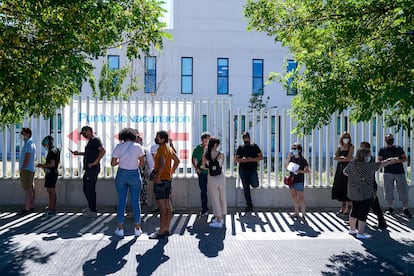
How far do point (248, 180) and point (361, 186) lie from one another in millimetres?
2934

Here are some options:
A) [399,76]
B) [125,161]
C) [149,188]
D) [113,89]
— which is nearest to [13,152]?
[149,188]

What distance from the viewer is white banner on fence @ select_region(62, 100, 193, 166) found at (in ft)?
33.7

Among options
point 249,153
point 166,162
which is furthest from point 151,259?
point 249,153

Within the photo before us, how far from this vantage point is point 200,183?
9359 mm

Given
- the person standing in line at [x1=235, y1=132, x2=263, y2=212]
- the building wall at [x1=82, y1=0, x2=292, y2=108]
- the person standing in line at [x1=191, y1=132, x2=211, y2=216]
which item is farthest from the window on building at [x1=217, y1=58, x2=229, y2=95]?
the person standing in line at [x1=191, y1=132, x2=211, y2=216]

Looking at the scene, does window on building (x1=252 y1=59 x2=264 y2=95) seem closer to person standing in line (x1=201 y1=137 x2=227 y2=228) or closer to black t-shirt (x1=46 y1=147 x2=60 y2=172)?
black t-shirt (x1=46 y1=147 x2=60 y2=172)

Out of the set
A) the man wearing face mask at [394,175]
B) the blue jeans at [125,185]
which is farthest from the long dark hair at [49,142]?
the man wearing face mask at [394,175]

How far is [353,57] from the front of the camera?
7.61 metres

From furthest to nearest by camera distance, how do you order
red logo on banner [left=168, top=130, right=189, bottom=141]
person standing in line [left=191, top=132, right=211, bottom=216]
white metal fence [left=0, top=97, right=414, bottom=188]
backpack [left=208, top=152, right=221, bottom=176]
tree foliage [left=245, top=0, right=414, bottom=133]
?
1. red logo on banner [left=168, top=130, right=189, bottom=141]
2. white metal fence [left=0, top=97, right=414, bottom=188]
3. person standing in line [left=191, top=132, right=211, bottom=216]
4. backpack [left=208, top=152, right=221, bottom=176]
5. tree foliage [left=245, top=0, right=414, bottom=133]

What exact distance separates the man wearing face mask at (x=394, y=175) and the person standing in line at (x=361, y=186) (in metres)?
2.05

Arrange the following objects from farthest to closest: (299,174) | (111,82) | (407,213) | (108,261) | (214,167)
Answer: (111,82) < (407,213) < (299,174) < (214,167) < (108,261)

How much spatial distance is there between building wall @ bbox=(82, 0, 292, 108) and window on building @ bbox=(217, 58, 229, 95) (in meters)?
0.25

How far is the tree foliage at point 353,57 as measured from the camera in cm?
671

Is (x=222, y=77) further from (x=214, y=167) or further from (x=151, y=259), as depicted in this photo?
(x=151, y=259)
